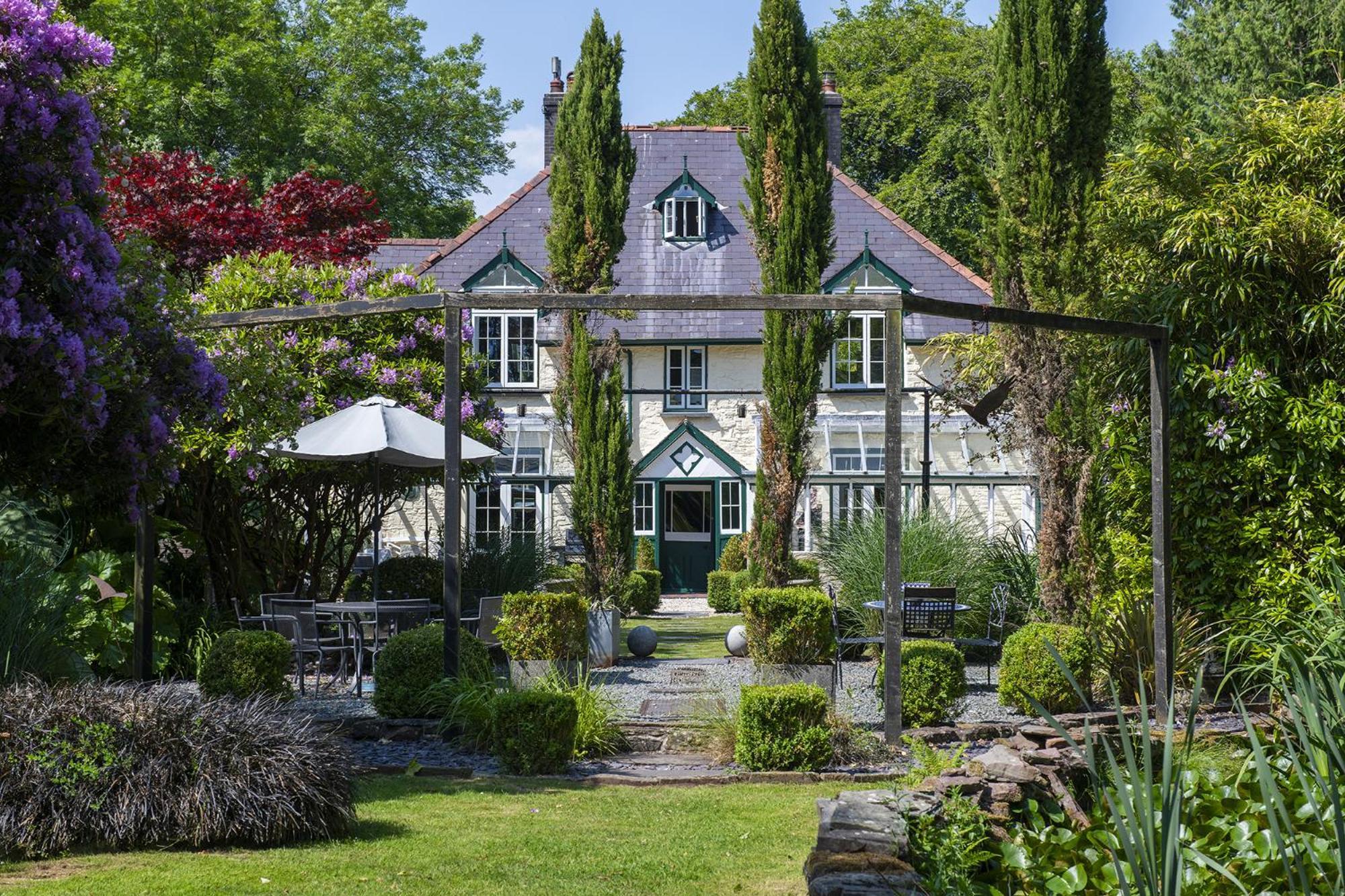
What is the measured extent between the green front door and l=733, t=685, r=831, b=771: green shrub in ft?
60.2

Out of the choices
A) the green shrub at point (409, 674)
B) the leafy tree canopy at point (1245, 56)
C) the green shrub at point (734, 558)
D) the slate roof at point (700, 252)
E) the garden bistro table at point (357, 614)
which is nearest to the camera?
the green shrub at point (409, 674)

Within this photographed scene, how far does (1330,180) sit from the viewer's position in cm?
Answer: 1077

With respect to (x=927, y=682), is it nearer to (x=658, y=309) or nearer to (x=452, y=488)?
(x=658, y=309)

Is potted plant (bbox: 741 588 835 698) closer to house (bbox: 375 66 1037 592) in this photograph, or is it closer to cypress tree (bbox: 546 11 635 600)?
cypress tree (bbox: 546 11 635 600)

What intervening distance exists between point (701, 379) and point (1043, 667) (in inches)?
656

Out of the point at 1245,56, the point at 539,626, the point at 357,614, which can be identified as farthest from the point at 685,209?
the point at 539,626

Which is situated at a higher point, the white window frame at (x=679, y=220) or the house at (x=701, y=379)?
the white window frame at (x=679, y=220)

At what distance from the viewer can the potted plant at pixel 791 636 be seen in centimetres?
996

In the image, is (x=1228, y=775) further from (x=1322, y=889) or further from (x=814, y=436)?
(x=814, y=436)

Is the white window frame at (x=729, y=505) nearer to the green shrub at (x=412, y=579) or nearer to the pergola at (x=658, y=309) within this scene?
the green shrub at (x=412, y=579)

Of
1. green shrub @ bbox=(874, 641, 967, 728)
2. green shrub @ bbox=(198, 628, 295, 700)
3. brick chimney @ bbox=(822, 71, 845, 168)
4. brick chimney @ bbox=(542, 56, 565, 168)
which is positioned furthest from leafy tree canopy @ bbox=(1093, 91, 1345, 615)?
brick chimney @ bbox=(542, 56, 565, 168)

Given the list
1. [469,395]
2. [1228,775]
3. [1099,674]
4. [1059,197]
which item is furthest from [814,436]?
[1228,775]

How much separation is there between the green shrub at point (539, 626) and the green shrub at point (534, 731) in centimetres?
222

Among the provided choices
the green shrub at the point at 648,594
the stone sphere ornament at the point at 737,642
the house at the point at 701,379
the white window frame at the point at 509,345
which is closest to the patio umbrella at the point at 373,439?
the stone sphere ornament at the point at 737,642
